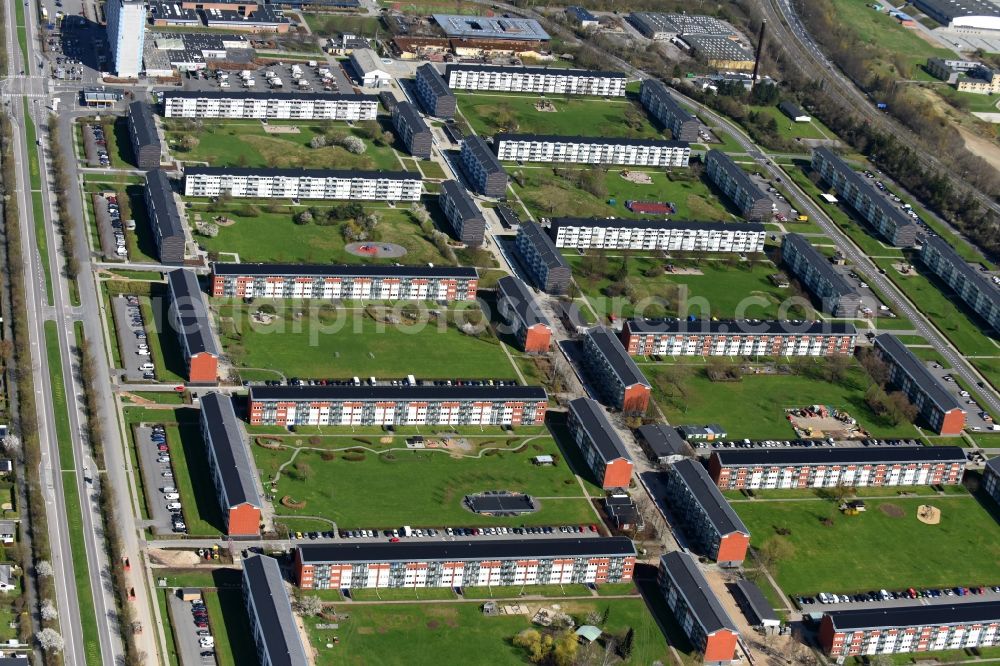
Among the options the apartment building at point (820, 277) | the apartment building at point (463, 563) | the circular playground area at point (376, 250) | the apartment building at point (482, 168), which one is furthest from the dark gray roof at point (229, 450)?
the apartment building at point (820, 277)

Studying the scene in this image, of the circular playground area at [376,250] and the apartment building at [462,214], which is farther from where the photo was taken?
the apartment building at [462,214]

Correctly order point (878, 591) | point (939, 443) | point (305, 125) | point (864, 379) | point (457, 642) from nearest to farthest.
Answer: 1. point (457, 642)
2. point (878, 591)
3. point (939, 443)
4. point (864, 379)
5. point (305, 125)

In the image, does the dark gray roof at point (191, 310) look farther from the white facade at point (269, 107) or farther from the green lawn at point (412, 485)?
the white facade at point (269, 107)

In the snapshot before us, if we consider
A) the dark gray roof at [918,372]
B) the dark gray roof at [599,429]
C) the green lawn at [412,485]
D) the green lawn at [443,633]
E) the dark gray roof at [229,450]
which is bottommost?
the green lawn at [443,633]

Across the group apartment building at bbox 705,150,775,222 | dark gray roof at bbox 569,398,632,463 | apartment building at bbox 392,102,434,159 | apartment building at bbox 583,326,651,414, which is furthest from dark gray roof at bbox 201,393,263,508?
apartment building at bbox 705,150,775,222

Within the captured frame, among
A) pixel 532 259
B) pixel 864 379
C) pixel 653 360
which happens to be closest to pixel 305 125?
pixel 532 259

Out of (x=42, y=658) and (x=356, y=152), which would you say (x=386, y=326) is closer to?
(x=356, y=152)

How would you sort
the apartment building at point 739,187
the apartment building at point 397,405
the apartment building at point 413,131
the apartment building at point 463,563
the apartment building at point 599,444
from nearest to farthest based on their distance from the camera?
the apartment building at point 463,563 → the apartment building at point 599,444 → the apartment building at point 397,405 → the apartment building at point 739,187 → the apartment building at point 413,131
